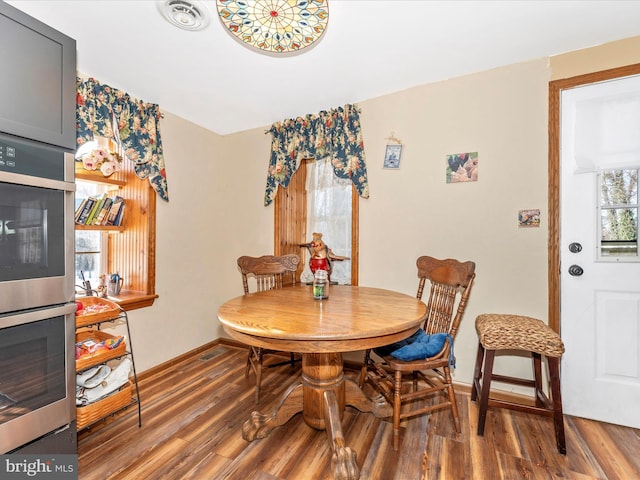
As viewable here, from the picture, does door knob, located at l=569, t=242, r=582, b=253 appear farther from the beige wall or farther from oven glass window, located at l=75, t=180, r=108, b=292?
oven glass window, located at l=75, t=180, r=108, b=292

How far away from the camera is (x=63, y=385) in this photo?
139cm

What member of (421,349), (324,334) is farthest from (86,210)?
(421,349)

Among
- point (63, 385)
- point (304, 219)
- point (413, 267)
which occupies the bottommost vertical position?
point (63, 385)

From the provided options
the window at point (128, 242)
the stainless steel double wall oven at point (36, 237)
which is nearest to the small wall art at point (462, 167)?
the stainless steel double wall oven at point (36, 237)

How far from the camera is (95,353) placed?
1721 millimetres

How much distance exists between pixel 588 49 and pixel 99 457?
12.3 ft

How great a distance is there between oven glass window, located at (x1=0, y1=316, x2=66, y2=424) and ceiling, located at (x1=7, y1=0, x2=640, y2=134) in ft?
5.34

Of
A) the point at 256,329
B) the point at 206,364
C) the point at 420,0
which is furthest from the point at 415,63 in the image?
the point at 206,364

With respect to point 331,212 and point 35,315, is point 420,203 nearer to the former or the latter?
point 331,212

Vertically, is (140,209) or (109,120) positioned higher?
(109,120)

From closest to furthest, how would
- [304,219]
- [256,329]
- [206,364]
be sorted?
[256,329], [206,364], [304,219]

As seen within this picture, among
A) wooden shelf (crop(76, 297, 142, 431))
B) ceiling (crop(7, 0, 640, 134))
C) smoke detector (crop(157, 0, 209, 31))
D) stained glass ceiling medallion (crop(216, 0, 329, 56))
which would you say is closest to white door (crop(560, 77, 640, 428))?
ceiling (crop(7, 0, 640, 134))

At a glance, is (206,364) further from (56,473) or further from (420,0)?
→ (420,0)

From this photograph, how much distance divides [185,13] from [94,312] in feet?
5.87
